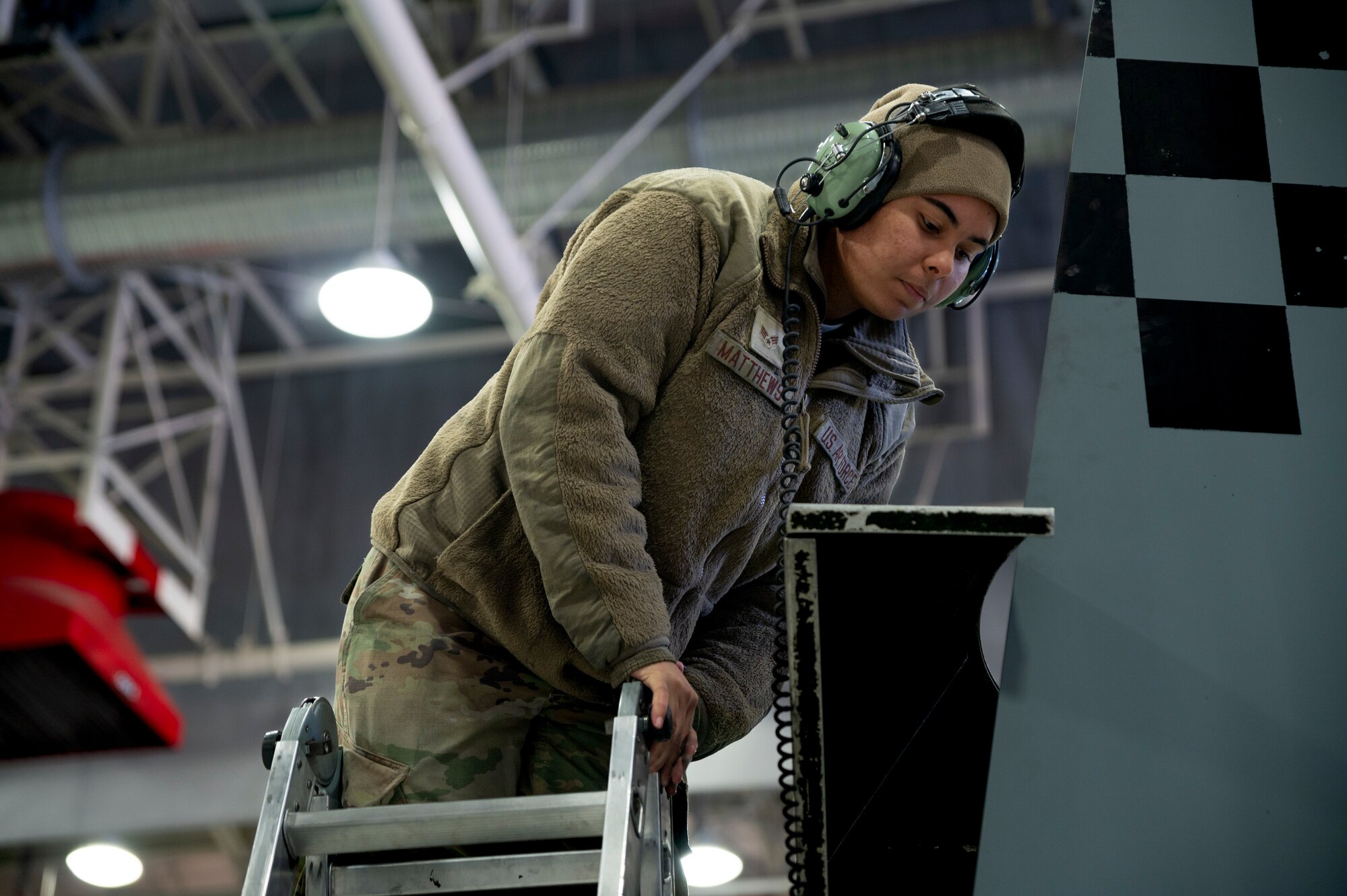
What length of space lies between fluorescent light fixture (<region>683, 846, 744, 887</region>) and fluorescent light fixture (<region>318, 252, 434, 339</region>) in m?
3.10

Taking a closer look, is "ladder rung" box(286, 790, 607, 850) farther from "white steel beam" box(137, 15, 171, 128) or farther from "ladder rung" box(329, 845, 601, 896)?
"white steel beam" box(137, 15, 171, 128)

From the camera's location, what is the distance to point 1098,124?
121 cm

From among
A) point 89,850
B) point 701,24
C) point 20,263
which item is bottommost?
point 89,850

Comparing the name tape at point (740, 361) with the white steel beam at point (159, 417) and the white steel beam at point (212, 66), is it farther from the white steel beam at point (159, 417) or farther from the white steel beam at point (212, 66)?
the white steel beam at point (159, 417)

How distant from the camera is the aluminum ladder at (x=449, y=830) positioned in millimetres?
1157

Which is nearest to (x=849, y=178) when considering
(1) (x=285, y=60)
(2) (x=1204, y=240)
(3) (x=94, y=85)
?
(2) (x=1204, y=240)

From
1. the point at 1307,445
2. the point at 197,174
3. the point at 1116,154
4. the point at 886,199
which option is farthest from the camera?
the point at 197,174

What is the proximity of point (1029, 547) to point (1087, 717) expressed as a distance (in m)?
0.14

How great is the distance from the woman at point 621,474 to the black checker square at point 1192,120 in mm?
247

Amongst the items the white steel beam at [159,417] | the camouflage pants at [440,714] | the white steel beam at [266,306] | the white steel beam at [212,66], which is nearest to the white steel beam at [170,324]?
the white steel beam at [159,417]

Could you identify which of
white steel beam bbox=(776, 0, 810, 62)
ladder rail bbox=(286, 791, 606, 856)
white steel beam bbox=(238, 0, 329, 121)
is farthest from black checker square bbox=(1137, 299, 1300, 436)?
white steel beam bbox=(238, 0, 329, 121)

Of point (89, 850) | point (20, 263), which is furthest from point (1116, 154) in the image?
point (89, 850)

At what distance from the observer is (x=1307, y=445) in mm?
1078

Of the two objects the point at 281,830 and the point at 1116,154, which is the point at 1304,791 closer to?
the point at 1116,154
